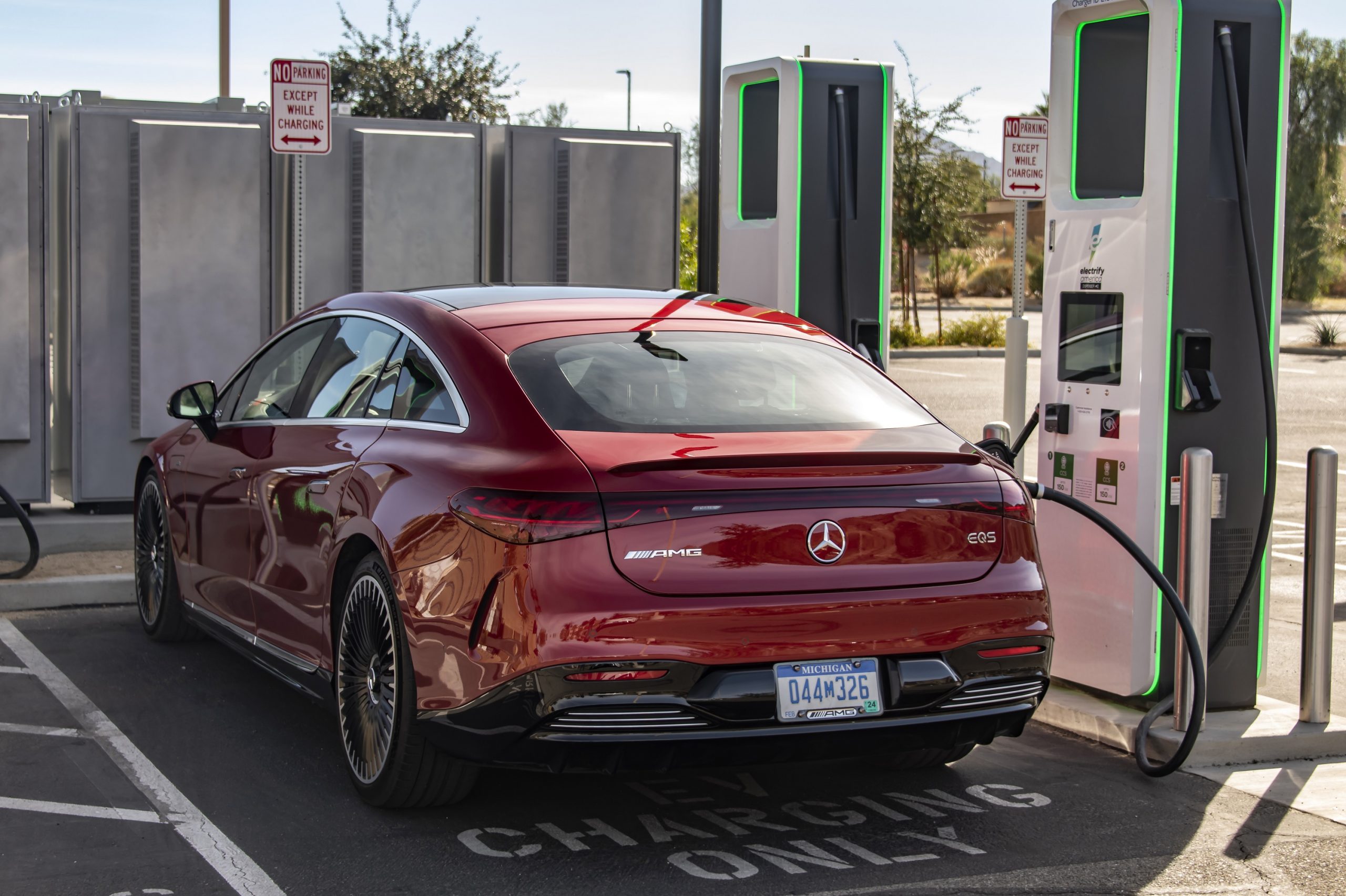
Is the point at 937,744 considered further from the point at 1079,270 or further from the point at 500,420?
the point at 1079,270

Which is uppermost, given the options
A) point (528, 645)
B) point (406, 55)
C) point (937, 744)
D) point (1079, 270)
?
point (406, 55)

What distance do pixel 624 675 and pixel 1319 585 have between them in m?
3.05

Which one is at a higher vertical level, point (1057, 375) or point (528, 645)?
point (1057, 375)

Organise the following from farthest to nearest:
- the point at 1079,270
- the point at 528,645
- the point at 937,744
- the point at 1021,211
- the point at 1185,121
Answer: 1. the point at 1021,211
2. the point at 1079,270
3. the point at 1185,121
4. the point at 937,744
5. the point at 528,645

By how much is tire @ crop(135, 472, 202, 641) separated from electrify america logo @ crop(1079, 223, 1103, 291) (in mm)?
4049

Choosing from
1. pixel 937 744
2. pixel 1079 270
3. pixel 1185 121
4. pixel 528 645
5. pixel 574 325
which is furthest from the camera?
pixel 1079 270

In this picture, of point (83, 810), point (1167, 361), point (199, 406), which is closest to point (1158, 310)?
point (1167, 361)

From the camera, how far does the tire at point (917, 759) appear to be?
17.4 ft

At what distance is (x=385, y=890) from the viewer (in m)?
4.21

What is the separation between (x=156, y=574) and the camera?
7.28 m

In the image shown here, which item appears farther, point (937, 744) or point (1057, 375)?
point (1057, 375)

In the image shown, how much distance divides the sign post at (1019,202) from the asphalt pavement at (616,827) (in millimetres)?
3680

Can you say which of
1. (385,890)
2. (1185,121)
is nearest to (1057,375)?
(1185,121)

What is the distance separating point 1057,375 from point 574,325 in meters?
2.41
